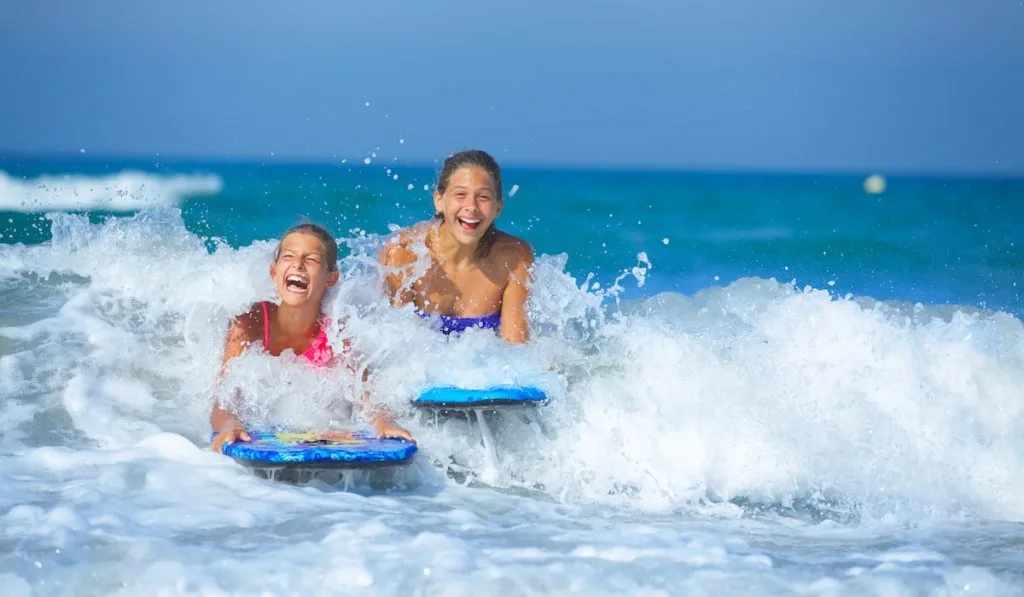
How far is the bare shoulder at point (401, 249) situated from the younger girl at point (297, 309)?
1.77 ft

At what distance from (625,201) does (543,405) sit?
1770 cm

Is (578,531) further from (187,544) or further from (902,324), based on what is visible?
(902,324)

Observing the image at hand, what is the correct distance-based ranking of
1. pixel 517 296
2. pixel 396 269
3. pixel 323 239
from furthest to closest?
pixel 517 296, pixel 396 269, pixel 323 239

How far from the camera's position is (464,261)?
18.2 feet

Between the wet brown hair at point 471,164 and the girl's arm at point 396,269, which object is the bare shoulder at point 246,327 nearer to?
the girl's arm at point 396,269

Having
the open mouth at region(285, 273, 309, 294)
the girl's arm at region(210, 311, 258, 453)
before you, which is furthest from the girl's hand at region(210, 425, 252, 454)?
the open mouth at region(285, 273, 309, 294)

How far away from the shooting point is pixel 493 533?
11.9ft

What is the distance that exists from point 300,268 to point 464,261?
1059mm

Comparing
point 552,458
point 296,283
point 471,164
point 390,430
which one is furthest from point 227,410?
point 471,164

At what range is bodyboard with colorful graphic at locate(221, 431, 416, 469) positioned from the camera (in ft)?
12.8

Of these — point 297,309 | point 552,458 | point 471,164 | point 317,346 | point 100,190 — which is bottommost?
point 552,458

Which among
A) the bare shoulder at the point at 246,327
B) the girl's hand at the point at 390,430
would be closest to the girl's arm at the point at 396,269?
the bare shoulder at the point at 246,327

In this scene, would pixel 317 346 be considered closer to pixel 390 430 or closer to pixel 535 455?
pixel 390 430

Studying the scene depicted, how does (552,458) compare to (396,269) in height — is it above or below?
below
